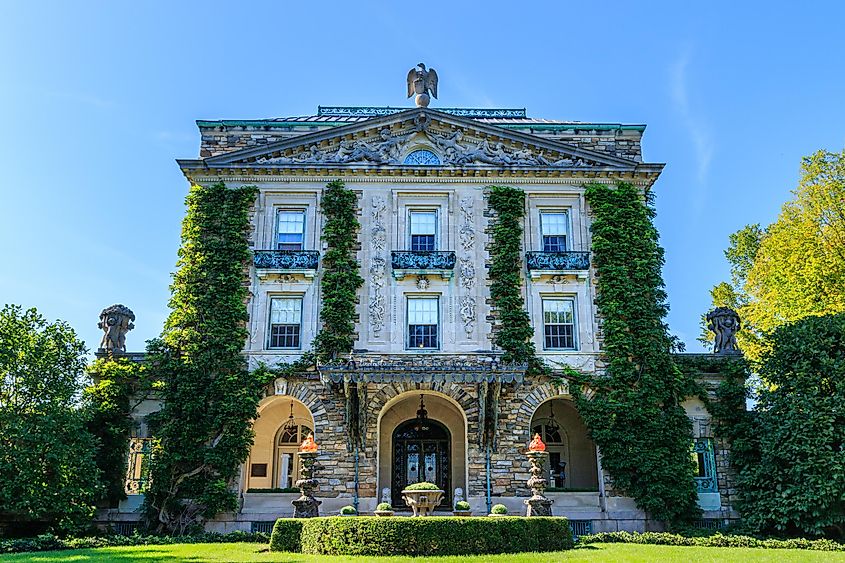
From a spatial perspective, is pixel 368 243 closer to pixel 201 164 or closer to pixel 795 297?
pixel 201 164

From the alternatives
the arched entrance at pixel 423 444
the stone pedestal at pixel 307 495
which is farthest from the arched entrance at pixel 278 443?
the stone pedestal at pixel 307 495

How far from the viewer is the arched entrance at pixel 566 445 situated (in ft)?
84.3

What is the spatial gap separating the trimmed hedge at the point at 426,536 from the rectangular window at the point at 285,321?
29.5ft

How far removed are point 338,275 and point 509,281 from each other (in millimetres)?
5486

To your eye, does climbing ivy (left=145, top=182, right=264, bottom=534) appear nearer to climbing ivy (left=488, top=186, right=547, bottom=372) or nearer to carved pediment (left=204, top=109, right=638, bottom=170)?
carved pediment (left=204, top=109, right=638, bottom=170)

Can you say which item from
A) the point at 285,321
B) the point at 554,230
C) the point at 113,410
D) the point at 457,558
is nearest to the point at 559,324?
the point at 554,230

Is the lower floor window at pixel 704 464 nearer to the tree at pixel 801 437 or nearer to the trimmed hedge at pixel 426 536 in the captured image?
the tree at pixel 801 437

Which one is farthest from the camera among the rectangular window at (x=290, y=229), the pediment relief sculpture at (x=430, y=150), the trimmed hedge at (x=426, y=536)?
the pediment relief sculpture at (x=430, y=150)

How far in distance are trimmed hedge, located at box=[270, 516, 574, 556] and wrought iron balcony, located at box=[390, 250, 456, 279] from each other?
1023 centimetres

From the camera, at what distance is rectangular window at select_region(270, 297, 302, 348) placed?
81.0ft

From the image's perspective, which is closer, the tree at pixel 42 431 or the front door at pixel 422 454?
the tree at pixel 42 431

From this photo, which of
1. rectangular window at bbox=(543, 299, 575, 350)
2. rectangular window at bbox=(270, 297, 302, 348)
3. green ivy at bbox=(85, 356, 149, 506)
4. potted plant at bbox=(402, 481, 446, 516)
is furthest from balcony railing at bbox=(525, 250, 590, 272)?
green ivy at bbox=(85, 356, 149, 506)

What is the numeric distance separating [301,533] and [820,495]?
43.2 ft

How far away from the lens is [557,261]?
25.4m
